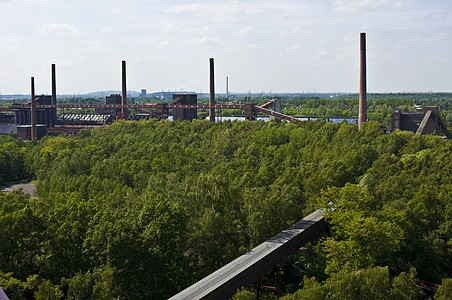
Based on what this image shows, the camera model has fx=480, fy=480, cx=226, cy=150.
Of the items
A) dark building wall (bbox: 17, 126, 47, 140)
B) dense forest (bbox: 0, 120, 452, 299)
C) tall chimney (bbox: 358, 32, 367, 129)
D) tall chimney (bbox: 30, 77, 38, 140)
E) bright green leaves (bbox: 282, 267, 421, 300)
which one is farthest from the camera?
dark building wall (bbox: 17, 126, 47, 140)

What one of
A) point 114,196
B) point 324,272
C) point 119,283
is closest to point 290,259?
point 324,272

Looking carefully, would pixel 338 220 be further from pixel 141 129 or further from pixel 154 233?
pixel 141 129

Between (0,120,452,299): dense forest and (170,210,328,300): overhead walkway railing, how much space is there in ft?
4.05

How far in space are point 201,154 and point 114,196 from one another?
29384 millimetres

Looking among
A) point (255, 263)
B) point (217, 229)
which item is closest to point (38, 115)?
point (217, 229)

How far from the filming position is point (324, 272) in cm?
3375

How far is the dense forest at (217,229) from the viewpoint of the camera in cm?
2869

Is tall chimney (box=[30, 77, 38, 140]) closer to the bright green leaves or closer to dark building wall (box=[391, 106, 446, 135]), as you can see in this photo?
dark building wall (box=[391, 106, 446, 135])

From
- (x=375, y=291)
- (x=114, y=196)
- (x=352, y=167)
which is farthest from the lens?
(x=352, y=167)

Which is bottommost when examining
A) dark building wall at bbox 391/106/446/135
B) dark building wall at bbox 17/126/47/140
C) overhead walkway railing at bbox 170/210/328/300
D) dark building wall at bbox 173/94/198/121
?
overhead walkway railing at bbox 170/210/328/300

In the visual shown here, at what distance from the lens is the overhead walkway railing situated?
2789 centimetres

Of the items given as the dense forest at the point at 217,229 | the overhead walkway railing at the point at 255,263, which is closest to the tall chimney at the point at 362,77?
the dense forest at the point at 217,229

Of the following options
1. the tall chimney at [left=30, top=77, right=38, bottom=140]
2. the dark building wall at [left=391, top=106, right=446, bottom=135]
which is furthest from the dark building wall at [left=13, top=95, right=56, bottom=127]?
the dark building wall at [left=391, top=106, right=446, bottom=135]

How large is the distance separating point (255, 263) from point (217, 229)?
5717 millimetres
